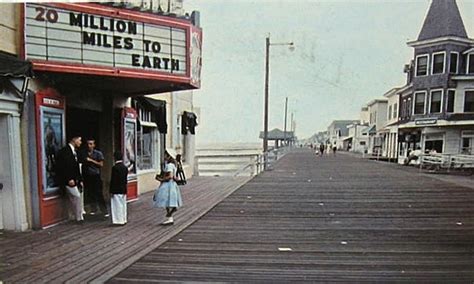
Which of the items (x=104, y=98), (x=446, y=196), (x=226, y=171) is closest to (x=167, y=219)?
(x=104, y=98)

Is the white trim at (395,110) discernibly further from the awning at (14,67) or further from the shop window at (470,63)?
the awning at (14,67)

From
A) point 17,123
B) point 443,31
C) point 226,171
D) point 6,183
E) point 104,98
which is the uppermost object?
point 443,31

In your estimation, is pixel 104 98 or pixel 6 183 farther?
pixel 104 98

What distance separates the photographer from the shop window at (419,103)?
81.3ft

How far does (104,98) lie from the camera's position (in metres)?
8.50

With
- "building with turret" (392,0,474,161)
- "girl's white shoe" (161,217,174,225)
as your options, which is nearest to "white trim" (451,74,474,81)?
"building with turret" (392,0,474,161)

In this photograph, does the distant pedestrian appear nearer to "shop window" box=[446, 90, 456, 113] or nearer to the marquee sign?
the marquee sign

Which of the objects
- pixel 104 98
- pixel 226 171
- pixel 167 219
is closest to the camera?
pixel 167 219

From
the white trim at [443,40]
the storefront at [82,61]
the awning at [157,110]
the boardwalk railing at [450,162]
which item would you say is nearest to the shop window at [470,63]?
the white trim at [443,40]

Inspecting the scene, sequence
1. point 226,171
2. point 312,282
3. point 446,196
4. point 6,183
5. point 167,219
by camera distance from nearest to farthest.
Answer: point 312,282 < point 6,183 < point 167,219 < point 446,196 < point 226,171

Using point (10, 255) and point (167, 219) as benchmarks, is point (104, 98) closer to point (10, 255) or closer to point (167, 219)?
point (167, 219)

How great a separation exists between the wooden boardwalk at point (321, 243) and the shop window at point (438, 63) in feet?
54.6

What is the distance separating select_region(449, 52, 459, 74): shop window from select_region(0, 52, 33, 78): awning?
24576 mm

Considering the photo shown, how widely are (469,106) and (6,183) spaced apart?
25.2 m
